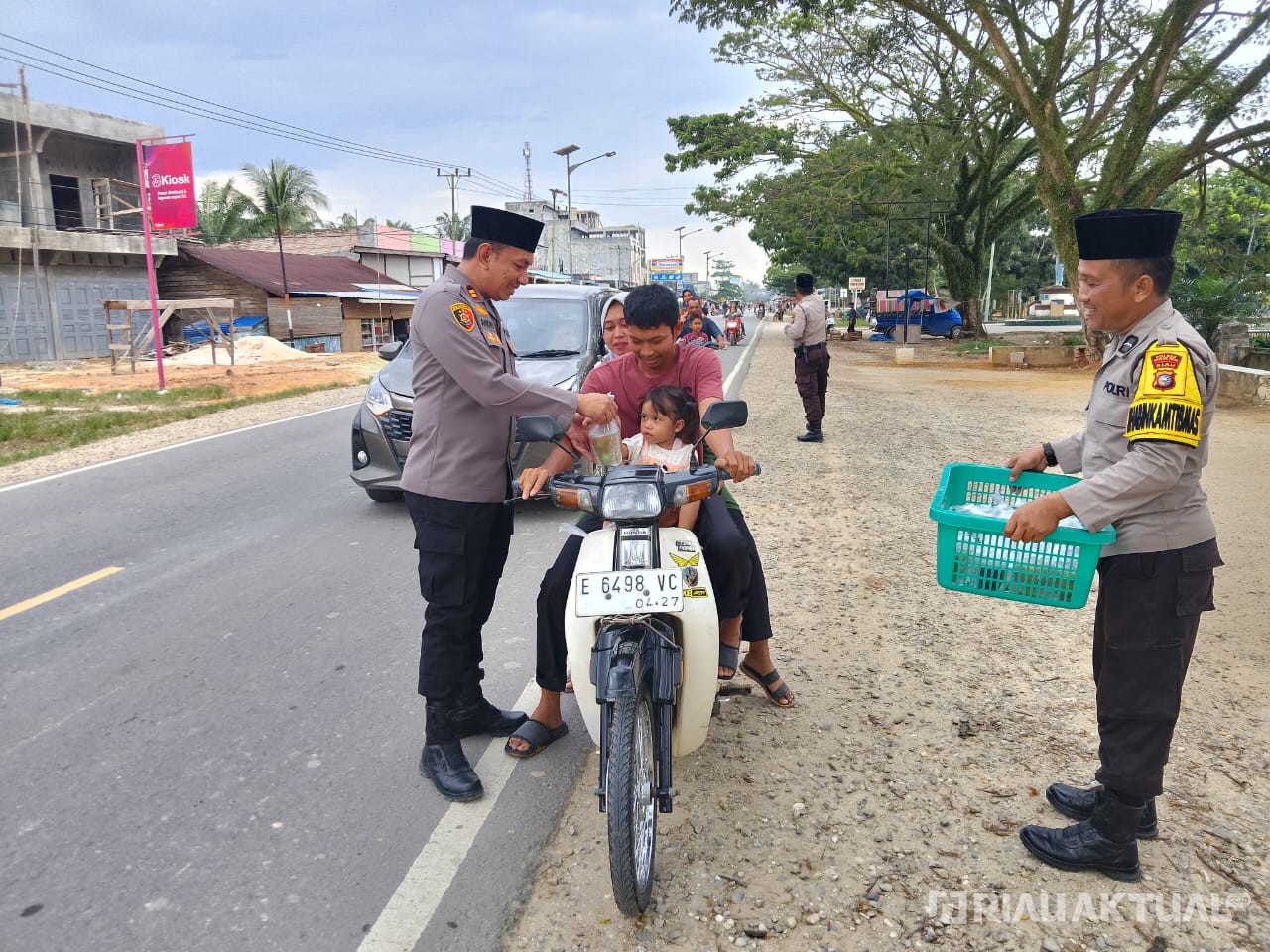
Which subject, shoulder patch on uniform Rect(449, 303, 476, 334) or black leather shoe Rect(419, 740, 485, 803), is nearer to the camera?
shoulder patch on uniform Rect(449, 303, 476, 334)

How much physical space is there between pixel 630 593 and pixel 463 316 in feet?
3.79

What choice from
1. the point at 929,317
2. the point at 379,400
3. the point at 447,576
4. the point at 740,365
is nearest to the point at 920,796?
the point at 447,576

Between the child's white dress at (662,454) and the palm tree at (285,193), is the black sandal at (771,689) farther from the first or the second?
the palm tree at (285,193)

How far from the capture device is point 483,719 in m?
3.73

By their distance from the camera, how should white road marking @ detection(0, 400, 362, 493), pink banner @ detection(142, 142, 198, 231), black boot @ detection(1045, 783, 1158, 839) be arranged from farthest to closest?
pink banner @ detection(142, 142, 198, 231) < white road marking @ detection(0, 400, 362, 493) < black boot @ detection(1045, 783, 1158, 839)

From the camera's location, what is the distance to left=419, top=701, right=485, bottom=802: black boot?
10.7 ft

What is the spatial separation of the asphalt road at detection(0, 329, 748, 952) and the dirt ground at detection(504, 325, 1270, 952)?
33 cm

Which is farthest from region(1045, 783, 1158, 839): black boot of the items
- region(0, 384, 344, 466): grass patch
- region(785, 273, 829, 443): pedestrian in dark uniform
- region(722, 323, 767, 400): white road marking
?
region(722, 323, 767, 400): white road marking

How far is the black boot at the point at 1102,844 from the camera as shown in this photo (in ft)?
8.89

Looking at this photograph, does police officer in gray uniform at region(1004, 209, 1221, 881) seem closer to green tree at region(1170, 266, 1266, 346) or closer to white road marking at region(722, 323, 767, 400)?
white road marking at region(722, 323, 767, 400)

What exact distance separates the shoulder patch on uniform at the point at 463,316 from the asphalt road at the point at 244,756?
168 centimetres

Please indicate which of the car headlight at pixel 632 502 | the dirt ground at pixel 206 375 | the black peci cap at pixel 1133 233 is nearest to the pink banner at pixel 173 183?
the dirt ground at pixel 206 375

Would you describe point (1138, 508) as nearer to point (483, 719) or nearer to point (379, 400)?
point (483, 719)

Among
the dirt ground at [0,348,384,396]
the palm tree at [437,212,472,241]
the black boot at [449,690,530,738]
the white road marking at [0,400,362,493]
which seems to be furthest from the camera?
the palm tree at [437,212,472,241]
